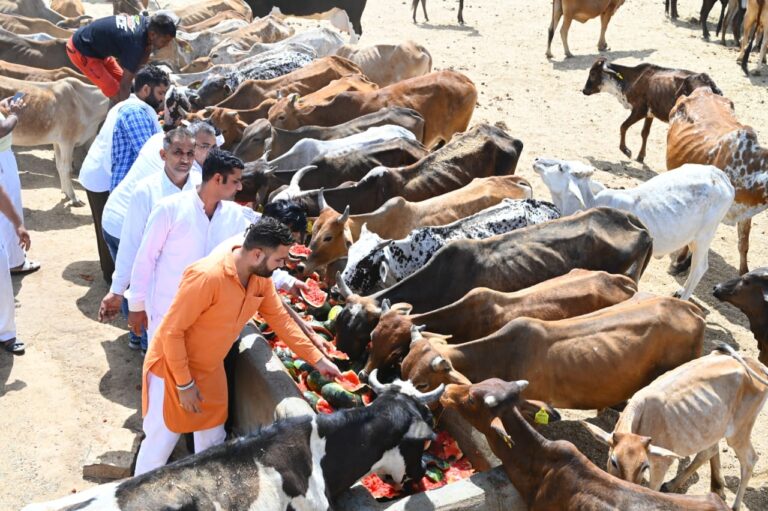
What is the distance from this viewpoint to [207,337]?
4887mm

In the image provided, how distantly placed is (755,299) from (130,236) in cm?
537

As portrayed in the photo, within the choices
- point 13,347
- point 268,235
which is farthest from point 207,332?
point 13,347

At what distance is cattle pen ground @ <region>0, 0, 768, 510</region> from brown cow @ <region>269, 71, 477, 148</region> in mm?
851

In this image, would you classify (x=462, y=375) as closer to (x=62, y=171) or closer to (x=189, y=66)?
(x=62, y=171)

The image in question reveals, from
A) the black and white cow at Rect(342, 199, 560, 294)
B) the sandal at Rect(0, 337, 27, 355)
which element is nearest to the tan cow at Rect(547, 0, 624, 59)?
the black and white cow at Rect(342, 199, 560, 294)

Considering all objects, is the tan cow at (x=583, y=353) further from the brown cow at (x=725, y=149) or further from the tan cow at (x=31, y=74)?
the tan cow at (x=31, y=74)

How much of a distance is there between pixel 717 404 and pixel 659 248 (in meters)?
3.20

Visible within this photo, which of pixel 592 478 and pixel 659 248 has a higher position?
pixel 592 478

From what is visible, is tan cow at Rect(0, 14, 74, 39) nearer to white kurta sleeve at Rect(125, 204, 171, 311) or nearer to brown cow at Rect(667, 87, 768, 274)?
brown cow at Rect(667, 87, 768, 274)

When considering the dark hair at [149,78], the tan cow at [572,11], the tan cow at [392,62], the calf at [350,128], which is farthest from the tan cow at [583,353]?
the tan cow at [572,11]

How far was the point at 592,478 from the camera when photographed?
15.5 feet

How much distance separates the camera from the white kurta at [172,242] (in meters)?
5.40

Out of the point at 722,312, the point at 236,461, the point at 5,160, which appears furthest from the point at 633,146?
the point at 236,461

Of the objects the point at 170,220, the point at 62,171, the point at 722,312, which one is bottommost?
the point at 722,312
